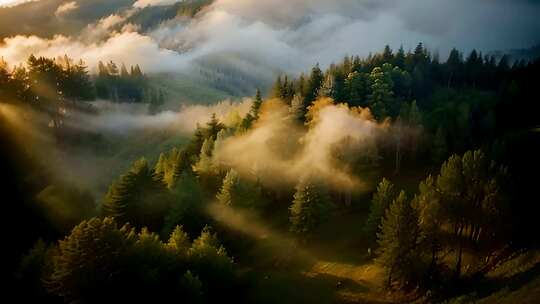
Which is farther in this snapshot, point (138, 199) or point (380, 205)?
point (138, 199)

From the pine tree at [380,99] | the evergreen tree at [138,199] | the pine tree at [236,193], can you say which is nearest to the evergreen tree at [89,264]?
the evergreen tree at [138,199]

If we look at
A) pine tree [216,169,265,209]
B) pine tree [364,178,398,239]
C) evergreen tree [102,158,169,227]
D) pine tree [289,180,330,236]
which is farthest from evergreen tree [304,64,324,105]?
evergreen tree [102,158,169,227]

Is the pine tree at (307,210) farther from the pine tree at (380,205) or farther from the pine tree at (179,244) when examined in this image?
the pine tree at (179,244)

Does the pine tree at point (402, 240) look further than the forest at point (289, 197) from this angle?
Yes

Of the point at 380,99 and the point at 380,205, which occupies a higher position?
the point at 380,99

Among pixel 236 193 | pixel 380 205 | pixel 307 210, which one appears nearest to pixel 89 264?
pixel 236 193

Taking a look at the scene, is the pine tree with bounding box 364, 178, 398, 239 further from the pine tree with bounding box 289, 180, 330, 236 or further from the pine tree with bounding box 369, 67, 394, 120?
the pine tree with bounding box 369, 67, 394, 120

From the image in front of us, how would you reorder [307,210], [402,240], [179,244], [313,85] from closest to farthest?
[402,240] < [179,244] < [307,210] < [313,85]

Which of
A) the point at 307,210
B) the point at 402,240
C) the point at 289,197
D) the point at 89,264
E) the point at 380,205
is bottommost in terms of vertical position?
the point at 289,197

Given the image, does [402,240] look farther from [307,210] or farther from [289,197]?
[289,197]
